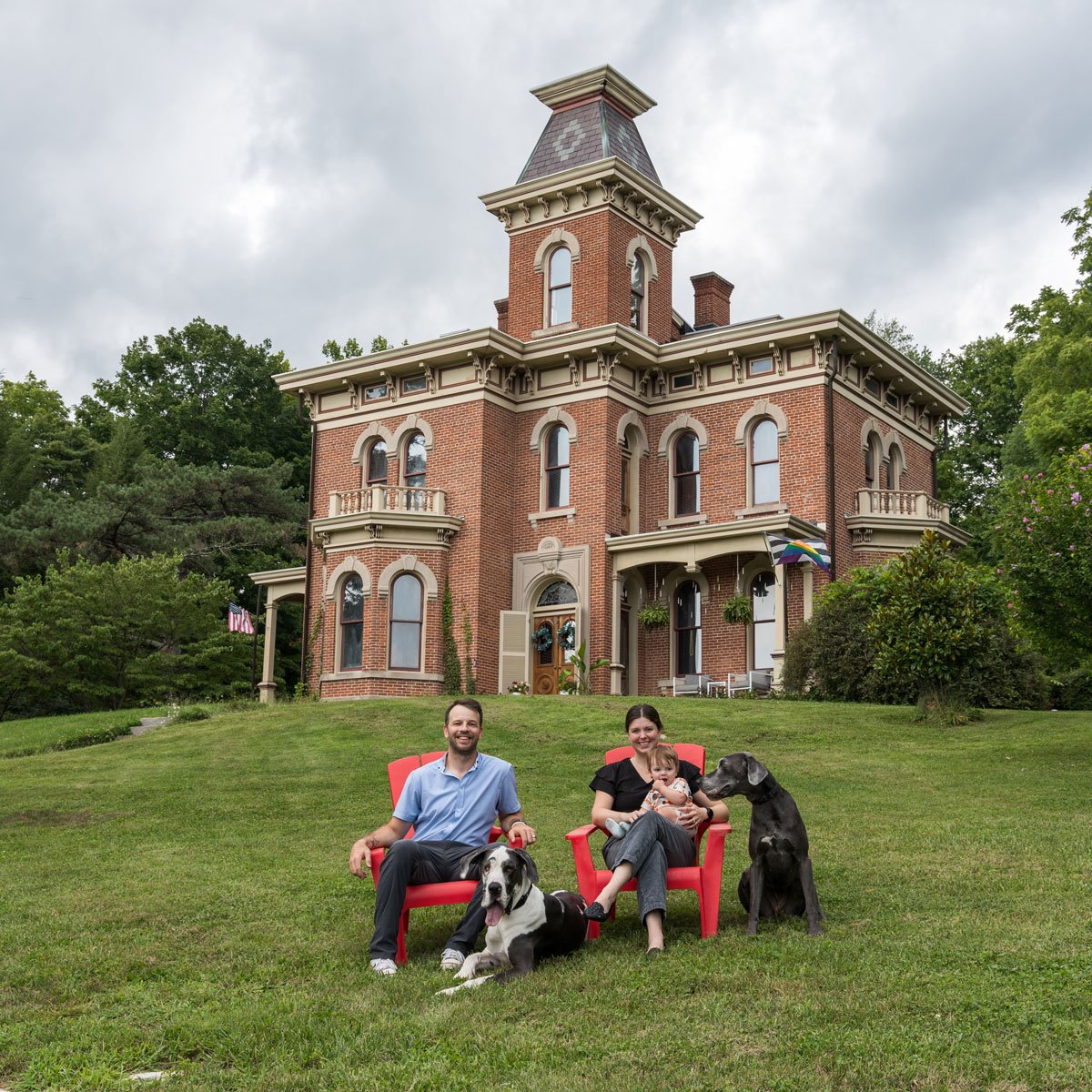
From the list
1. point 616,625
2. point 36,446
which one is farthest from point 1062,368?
point 36,446

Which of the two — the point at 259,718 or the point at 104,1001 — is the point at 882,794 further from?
the point at 259,718

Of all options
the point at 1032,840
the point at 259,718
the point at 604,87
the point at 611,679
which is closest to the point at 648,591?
the point at 611,679

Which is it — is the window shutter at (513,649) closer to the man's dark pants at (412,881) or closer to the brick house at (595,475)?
the brick house at (595,475)

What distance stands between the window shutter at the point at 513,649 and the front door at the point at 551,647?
45cm

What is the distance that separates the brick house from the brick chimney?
209 centimetres

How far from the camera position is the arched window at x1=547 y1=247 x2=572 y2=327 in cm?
2730

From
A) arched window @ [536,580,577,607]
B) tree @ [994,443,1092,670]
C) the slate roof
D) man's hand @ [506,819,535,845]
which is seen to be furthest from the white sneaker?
the slate roof

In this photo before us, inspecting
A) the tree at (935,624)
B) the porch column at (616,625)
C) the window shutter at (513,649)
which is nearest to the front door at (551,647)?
the window shutter at (513,649)

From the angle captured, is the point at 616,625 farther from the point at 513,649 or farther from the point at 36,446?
the point at 36,446

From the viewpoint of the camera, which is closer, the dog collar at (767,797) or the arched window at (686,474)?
the dog collar at (767,797)

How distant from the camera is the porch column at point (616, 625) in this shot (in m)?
24.7

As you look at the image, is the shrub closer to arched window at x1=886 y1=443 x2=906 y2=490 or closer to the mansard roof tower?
arched window at x1=886 y1=443 x2=906 y2=490

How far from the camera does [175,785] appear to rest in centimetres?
1460

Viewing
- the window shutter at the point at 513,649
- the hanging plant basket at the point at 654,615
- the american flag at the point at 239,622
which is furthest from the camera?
the american flag at the point at 239,622
